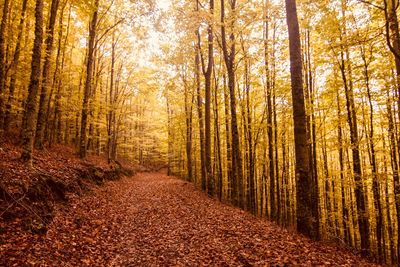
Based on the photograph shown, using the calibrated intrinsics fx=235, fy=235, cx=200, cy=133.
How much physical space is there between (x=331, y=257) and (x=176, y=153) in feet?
111

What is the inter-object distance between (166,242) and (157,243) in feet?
0.93

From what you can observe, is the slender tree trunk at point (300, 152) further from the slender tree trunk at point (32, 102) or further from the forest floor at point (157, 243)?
the slender tree trunk at point (32, 102)

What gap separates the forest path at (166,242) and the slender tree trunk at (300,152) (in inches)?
21.9

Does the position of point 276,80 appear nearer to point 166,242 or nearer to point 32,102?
point 166,242

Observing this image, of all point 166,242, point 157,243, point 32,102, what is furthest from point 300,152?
point 32,102

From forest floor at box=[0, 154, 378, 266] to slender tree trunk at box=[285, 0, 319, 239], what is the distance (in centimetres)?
52

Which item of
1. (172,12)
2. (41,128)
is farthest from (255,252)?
(172,12)

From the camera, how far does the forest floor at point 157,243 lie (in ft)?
18.3

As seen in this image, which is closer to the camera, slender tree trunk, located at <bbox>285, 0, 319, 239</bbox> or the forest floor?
the forest floor

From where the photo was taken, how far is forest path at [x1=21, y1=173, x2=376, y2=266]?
5796 millimetres

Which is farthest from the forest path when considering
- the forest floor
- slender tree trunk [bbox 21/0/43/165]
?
slender tree trunk [bbox 21/0/43/165]

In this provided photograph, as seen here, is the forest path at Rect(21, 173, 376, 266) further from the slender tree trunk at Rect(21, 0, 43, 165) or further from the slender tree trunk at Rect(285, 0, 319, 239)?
the slender tree trunk at Rect(21, 0, 43, 165)

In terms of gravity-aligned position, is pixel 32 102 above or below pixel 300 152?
above

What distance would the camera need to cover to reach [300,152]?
23.4ft
